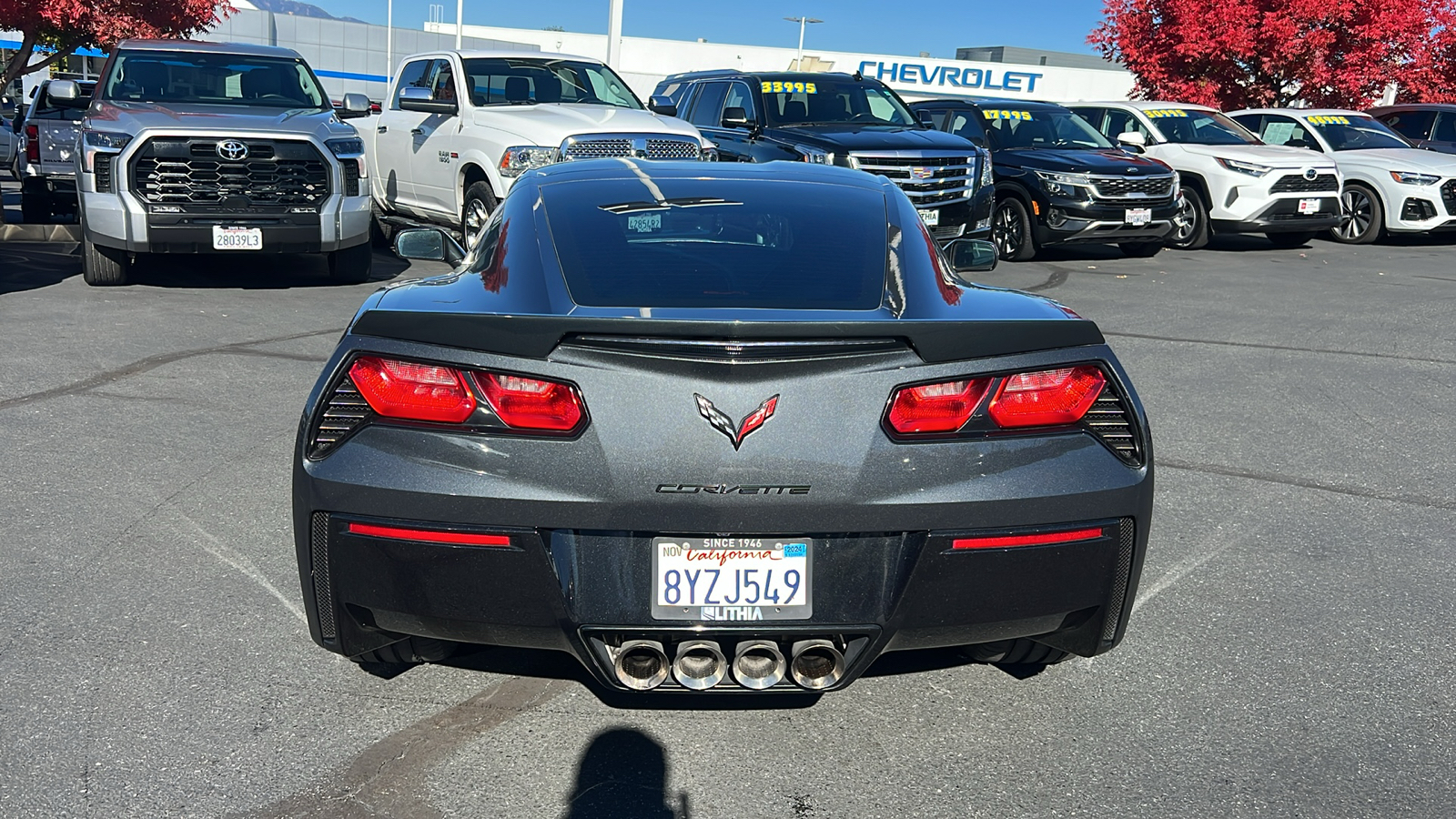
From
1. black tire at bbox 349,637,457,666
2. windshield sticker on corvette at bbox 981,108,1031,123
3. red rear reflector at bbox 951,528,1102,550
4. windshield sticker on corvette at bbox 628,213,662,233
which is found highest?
windshield sticker on corvette at bbox 628,213,662,233

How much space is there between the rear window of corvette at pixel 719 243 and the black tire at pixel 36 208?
42.2 ft

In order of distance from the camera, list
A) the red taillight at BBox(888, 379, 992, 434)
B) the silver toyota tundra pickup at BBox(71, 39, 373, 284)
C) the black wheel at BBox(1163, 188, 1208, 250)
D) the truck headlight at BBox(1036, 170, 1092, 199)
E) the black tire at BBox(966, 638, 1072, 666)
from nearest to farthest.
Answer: the red taillight at BBox(888, 379, 992, 434) < the black tire at BBox(966, 638, 1072, 666) < the silver toyota tundra pickup at BBox(71, 39, 373, 284) < the truck headlight at BBox(1036, 170, 1092, 199) < the black wheel at BBox(1163, 188, 1208, 250)

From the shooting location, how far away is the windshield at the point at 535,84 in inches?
478

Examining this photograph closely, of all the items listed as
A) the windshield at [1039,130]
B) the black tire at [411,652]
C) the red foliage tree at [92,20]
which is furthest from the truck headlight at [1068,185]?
the red foliage tree at [92,20]

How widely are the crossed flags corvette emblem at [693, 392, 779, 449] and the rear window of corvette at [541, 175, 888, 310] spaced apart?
1.18 feet

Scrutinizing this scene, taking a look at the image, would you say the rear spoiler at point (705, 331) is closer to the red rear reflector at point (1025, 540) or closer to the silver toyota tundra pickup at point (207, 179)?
the red rear reflector at point (1025, 540)

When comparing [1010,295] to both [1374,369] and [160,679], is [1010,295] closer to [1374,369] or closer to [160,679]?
[160,679]

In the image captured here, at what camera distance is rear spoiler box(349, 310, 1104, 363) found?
2.91 m

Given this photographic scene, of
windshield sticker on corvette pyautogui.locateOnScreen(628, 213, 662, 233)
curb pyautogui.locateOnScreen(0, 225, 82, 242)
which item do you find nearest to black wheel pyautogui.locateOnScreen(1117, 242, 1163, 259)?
curb pyautogui.locateOnScreen(0, 225, 82, 242)

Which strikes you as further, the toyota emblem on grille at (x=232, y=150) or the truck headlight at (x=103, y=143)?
the toyota emblem on grille at (x=232, y=150)

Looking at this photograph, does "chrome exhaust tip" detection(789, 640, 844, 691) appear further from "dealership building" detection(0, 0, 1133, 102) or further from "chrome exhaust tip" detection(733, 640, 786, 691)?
"dealership building" detection(0, 0, 1133, 102)

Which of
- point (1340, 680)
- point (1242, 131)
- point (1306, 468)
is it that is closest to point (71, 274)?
point (1306, 468)

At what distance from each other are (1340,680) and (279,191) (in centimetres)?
868

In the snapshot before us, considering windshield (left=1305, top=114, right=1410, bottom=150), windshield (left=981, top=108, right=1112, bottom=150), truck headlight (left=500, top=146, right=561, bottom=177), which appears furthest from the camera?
windshield (left=1305, top=114, right=1410, bottom=150)
